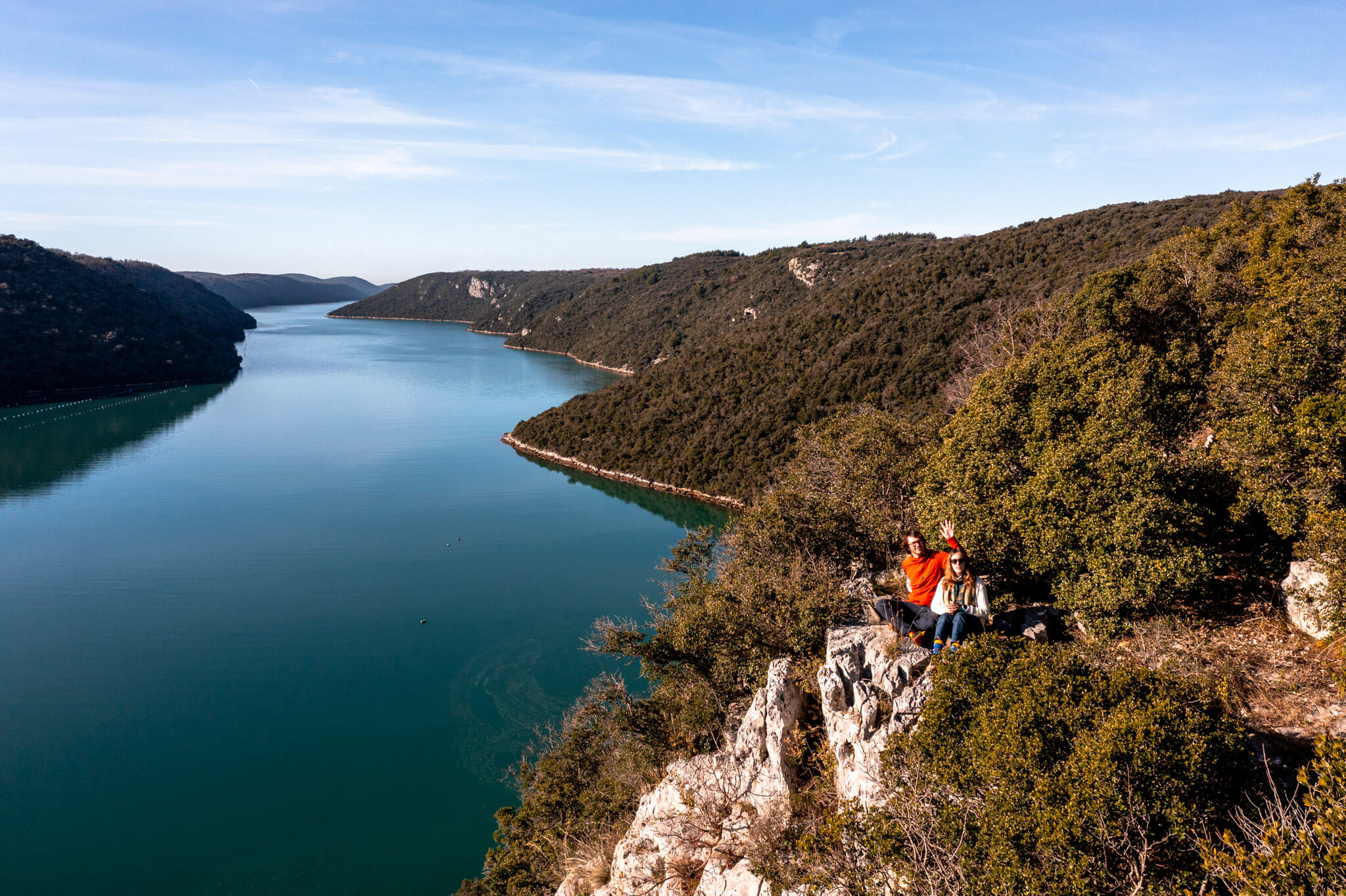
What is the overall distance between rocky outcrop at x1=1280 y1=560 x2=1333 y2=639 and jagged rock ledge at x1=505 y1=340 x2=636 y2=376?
292ft

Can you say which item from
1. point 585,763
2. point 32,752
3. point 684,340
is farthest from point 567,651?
point 684,340

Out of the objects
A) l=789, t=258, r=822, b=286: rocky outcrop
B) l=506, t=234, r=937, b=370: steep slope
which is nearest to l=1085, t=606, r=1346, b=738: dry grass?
l=506, t=234, r=937, b=370: steep slope

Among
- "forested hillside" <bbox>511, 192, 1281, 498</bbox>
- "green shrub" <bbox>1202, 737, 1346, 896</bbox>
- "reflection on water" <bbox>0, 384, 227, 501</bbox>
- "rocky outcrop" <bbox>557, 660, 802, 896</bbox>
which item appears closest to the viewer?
"green shrub" <bbox>1202, 737, 1346, 896</bbox>

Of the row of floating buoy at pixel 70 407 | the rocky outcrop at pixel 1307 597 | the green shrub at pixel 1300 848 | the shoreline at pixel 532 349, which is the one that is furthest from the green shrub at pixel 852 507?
the row of floating buoy at pixel 70 407

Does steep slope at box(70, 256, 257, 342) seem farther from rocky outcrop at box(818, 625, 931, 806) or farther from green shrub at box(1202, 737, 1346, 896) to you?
green shrub at box(1202, 737, 1346, 896)

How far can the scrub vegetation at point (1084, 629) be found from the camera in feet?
17.4

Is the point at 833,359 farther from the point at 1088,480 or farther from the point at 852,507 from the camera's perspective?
the point at 1088,480

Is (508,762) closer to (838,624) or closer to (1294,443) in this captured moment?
(838,624)

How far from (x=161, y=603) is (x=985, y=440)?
3121 cm

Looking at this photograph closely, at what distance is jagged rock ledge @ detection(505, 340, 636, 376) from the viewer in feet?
344

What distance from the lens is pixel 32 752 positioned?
18.0 m

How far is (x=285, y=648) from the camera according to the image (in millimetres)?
23219

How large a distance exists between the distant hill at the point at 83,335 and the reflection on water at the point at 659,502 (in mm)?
61998

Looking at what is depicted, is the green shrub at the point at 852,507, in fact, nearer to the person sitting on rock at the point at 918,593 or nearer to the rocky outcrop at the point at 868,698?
the person sitting on rock at the point at 918,593
